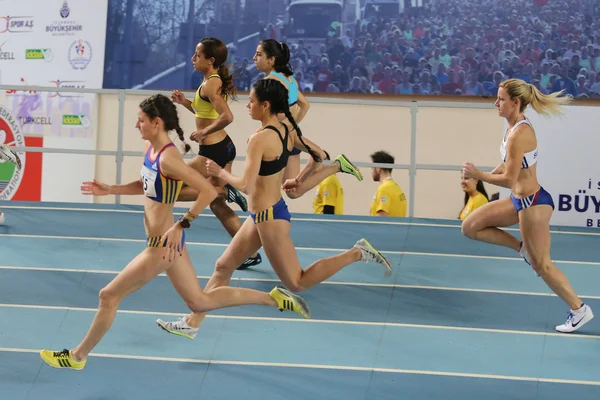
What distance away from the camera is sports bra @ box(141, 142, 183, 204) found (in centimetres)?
580

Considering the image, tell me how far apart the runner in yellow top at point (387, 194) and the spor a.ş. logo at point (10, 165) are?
7.37m

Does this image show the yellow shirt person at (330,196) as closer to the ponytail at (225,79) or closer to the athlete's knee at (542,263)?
the ponytail at (225,79)

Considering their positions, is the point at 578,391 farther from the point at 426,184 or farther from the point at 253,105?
the point at 426,184

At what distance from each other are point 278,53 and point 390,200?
9.92 feet

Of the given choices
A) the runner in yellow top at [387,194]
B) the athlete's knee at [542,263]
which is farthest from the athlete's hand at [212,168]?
the runner in yellow top at [387,194]

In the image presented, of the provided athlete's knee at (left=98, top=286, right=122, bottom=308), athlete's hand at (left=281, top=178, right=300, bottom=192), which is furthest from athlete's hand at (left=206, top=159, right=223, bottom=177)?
athlete's hand at (left=281, top=178, right=300, bottom=192)

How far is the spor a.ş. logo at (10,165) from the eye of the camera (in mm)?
15773

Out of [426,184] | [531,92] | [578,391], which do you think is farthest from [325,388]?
[426,184]

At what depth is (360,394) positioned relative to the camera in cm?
632

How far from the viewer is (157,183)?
229 inches

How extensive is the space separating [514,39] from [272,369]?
9.56 m

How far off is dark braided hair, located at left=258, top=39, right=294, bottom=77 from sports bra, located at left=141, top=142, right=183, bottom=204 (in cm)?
255

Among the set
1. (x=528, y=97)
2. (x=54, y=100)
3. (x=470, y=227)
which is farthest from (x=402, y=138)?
(x=528, y=97)

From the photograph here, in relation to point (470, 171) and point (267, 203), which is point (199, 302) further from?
point (470, 171)
